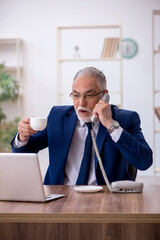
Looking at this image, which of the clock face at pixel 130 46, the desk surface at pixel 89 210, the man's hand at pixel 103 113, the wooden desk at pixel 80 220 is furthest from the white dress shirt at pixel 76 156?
the clock face at pixel 130 46

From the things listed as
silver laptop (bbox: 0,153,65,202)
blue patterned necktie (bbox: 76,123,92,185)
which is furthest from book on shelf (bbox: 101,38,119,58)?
silver laptop (bbox: 0,153,65,202)

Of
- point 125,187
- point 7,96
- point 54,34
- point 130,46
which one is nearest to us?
point 125,187

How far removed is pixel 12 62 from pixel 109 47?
1719mm

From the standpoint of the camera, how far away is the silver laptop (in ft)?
4.47

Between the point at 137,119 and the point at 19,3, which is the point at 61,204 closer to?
the point at 137,119

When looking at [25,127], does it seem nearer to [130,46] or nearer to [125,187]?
[125,187]

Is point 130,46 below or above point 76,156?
above

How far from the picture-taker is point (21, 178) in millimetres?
1383

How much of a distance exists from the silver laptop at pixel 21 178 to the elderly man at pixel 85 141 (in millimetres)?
456

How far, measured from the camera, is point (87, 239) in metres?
1.27

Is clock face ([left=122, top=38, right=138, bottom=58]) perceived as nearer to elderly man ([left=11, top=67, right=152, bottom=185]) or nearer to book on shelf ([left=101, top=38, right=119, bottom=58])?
book on shelf ([left=101, top=38, right=119, bottom=58])

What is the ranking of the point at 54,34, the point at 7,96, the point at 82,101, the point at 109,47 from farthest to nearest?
1. the point at 54,34
2. the point at 7,96
3. the point at 109,47
4. the point at 82,101

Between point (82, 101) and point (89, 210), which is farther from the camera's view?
point (82, 101)

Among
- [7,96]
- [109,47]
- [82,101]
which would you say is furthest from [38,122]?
[7,96]
